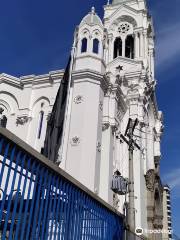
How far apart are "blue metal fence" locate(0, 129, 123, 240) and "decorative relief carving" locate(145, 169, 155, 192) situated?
755 inches

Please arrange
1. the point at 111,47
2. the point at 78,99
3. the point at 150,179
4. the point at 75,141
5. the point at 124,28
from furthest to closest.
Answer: the point at 124,28 < the point at 111,47 < the point at 150,179 < the point at 78,99 < the point at 75,141

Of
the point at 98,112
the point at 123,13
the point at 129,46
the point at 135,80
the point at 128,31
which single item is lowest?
the point at 98,112

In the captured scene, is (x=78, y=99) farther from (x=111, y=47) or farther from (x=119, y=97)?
(x=111, y=47)

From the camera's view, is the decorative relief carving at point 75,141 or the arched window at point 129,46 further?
the arched window at point 129,46

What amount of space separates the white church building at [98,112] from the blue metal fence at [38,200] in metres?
10.3

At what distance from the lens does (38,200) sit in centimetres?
675

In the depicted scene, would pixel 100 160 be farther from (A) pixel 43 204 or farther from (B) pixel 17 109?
(A) pixel 43 204

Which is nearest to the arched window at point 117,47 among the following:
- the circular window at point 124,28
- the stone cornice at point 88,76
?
the circular window at point 124,28

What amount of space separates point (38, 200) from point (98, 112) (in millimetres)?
15148

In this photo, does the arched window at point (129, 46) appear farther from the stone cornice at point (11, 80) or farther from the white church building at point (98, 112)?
the stone cornice at point (11, 80)

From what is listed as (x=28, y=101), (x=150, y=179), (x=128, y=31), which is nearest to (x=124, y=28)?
(x=128, y=31)

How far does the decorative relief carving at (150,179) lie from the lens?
90.7 feet

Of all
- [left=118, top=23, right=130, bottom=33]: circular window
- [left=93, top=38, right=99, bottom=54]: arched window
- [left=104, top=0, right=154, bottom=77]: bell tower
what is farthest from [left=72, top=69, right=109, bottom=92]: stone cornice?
[left=118, top=23, right=130, bottom=33]: circular window

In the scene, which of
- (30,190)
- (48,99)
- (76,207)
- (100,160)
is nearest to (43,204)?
(30,190)
